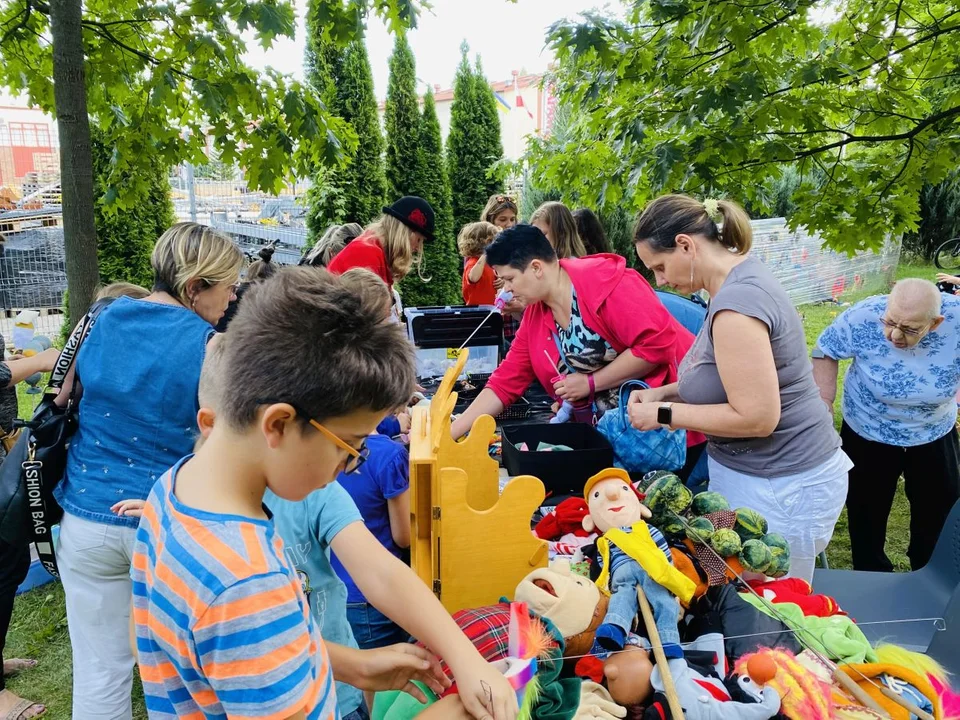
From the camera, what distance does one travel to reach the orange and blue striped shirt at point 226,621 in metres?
0.84

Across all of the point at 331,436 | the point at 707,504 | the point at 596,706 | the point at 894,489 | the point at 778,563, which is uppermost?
the point at 331,436

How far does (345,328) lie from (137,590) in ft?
1.63

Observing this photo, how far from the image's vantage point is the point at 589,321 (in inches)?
110

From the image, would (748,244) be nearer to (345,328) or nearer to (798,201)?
(345,328)

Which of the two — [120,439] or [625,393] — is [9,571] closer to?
[120,439]

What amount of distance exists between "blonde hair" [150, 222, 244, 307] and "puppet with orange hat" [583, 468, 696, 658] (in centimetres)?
140

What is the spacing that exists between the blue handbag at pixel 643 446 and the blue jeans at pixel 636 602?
753mm

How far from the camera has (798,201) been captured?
4.38 m

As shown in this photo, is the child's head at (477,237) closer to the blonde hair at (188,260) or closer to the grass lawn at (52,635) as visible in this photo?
the grass lawn at (52,635)

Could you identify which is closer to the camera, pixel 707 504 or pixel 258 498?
pixel 258 498

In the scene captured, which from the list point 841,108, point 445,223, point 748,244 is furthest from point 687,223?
point 445,223

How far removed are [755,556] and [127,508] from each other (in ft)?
5.73

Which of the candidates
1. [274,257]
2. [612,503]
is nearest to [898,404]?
[612,503]

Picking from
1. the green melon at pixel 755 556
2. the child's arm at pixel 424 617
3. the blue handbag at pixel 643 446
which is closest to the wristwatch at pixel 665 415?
the blue handbag at pixel 643 446
